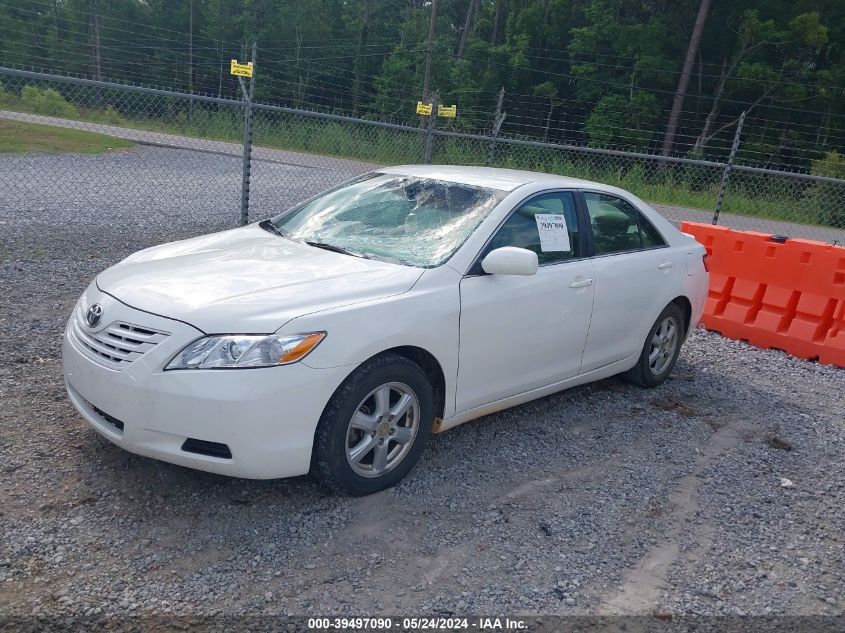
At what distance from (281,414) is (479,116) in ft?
95.3

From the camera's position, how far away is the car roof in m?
4.76

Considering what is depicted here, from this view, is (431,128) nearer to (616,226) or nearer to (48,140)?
(616,226)

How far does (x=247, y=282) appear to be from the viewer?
368 centimetres

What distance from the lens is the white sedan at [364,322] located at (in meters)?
3.28

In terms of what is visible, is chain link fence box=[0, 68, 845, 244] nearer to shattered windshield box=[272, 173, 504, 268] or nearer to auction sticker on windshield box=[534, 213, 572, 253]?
shattered windshield box=[272, 173, 504, 268]

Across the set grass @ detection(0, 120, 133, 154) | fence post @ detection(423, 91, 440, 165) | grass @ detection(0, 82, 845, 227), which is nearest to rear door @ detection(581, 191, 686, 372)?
fence post @ detection(423, 91, 440, 165)

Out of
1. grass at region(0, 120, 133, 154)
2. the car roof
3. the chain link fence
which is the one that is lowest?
grass at region(0, 120, 133, 154)

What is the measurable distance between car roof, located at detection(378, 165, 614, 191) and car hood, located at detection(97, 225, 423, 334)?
1057 millimetres

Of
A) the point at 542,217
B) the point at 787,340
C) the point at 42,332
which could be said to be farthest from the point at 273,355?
the point at 787,340

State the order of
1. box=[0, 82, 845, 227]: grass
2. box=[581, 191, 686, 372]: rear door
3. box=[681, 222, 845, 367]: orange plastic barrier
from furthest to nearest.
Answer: box=[0, 82, 845, 227]: grass
box=[681, 222, 845, 367]: orange plastic barrier
box=[581, 191, 686, 372]: rear door

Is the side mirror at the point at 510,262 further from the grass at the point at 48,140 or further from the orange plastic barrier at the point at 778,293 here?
the grass at the point at 48,140

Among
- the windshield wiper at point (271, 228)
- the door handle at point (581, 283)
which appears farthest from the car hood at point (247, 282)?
the door handle at point (581, 283)

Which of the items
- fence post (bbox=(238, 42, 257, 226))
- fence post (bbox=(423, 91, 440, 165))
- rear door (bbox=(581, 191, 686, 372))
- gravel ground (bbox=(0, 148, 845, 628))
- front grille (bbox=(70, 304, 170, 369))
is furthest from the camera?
fence post (bbox=(423, 91, 440, 165))

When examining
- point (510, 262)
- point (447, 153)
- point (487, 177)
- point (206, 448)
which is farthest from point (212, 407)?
point (447, 153)
